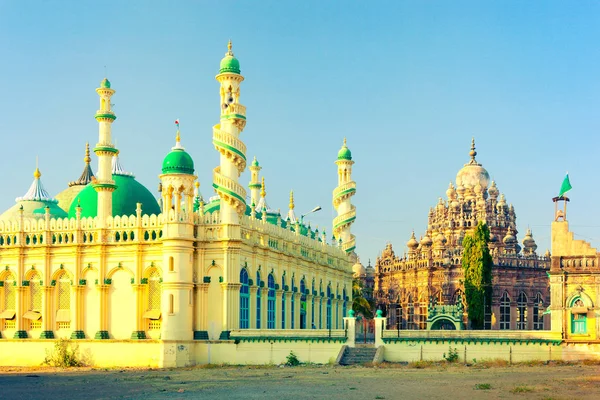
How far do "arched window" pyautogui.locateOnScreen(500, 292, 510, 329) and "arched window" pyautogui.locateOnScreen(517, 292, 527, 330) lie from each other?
31.1 inches

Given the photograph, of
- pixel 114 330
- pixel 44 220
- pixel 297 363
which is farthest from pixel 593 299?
pixel 44 220

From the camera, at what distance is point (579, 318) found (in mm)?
40188

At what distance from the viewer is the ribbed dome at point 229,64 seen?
43281 millimetres

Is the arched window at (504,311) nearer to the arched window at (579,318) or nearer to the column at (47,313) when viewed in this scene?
the arched window at (579,318)

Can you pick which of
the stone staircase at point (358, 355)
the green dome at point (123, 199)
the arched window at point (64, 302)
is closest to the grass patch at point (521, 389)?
the stone staircase at point (358, 355)

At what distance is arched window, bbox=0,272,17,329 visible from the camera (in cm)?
4522

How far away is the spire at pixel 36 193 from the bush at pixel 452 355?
21.9m

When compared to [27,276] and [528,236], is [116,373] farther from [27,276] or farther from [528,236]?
[528,236]

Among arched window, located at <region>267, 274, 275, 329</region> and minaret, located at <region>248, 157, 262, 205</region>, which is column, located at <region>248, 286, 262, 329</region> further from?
minaret, located at <region>248, 157, 262, 205</region>

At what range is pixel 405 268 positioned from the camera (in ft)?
263

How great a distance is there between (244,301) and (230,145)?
6.87 metres

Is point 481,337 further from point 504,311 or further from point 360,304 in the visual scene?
point 504,311

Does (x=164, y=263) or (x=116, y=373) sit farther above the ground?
(x=164, y=263)

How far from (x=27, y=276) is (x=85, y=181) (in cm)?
1259
